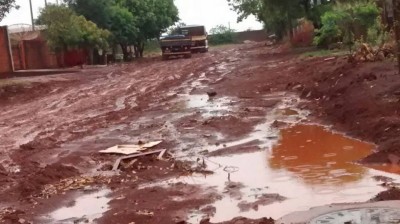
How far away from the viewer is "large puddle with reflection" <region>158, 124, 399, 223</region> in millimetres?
8763

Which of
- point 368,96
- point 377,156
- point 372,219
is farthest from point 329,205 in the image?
point 368,96

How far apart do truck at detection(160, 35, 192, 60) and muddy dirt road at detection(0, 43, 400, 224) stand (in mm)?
26209

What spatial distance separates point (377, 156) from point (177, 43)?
134 feet

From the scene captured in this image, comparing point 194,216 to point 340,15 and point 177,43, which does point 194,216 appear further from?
point 177,43

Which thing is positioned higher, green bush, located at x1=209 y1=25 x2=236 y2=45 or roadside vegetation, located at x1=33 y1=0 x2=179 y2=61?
roadside vegetation, located at x1=33 y1=0 x2=179 y2=61

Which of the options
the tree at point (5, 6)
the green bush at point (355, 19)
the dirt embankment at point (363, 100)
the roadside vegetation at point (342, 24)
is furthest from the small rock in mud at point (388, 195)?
the tree at point (5, 6)

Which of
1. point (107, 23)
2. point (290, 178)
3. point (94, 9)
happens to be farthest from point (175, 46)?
point (290, 178)

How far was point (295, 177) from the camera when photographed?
10422 millimetres

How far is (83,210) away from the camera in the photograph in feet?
Result: 30.1

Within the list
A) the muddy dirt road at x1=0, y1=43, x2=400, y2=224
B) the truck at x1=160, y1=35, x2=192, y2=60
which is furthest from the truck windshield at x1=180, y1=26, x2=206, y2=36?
the muddy dirt road at x1=0, y1=43, x2=400, y2=224

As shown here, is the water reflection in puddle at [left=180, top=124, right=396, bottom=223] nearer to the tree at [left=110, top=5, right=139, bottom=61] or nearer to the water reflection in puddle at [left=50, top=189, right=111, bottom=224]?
the water reflection in puddle at [left=50, top=189, right=111, bottom=224]

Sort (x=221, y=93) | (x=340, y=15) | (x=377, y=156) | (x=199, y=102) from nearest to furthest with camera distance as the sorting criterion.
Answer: (x=377, y=156) < (x=199, y=102) < (x=221, y=93) < (x=340, y=15)

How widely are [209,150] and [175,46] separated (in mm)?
38444

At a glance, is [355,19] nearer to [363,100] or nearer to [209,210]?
[363,100]
